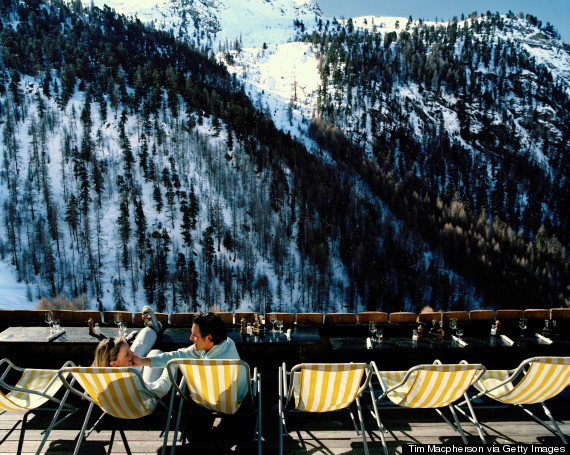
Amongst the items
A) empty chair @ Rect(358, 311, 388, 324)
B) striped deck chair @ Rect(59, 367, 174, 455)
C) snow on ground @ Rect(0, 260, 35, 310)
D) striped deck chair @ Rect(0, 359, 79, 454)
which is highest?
striped deck chair @ Rect(59, 367, 174, 455)

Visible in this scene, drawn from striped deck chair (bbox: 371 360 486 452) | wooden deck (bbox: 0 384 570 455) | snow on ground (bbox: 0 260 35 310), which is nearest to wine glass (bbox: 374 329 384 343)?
wooden deck (bbox: 0 384 570 455)

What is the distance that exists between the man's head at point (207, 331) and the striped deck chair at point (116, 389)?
0.72m

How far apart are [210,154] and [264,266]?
24.7 meters

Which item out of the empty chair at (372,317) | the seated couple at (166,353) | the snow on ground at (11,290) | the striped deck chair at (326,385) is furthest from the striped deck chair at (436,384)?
the snow on ground at (11,290)

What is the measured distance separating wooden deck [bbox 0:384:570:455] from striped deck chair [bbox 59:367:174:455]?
1.76 ft

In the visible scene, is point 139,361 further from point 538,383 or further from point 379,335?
point 538,383

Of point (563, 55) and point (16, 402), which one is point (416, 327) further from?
point (563, 55)

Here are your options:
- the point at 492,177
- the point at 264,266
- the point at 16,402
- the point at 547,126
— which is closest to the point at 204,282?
the point at 264,266

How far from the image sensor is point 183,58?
114 m

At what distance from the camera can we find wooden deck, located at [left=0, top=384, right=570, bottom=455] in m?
4.07

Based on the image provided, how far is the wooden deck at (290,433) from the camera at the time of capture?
4074 mm

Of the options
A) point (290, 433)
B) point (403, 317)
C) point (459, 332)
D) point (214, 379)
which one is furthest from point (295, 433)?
point (403, 317)

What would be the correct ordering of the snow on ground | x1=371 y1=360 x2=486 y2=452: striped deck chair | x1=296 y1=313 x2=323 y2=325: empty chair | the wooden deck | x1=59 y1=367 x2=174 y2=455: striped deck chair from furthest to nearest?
1. the snow on ground
2. x1=296 y1=313 x2=323 y2=325: empty chair
3. the wooden deck
4. x1=371 y1=360 x2=486 y2=452: striped deck chair
5. x1=59 y1=367 x2=174 y2=455: striped deck chair

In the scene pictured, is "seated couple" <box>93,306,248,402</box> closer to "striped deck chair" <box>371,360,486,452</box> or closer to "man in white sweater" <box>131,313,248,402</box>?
"man in white sweater" <box>131,313,248,402</box>
